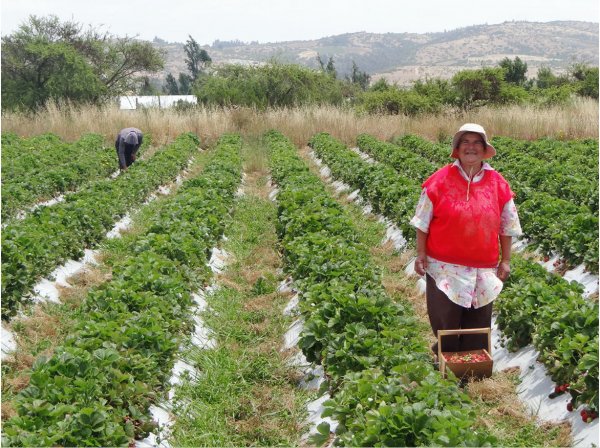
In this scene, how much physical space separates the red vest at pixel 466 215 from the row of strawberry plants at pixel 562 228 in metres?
2.41

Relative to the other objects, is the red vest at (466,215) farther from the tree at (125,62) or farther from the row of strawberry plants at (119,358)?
the tree at (125,62)

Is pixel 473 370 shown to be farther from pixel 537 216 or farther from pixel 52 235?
pixel 52 235

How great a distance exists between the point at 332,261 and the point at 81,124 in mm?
20152

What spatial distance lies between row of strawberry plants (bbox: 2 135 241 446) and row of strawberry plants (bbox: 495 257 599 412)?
2.87m

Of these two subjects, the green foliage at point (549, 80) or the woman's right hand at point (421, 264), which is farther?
the green foliage at point (549, 80)

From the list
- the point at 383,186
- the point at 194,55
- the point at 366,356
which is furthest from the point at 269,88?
the point at 194,55

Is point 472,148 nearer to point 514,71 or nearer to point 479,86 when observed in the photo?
point 479,86

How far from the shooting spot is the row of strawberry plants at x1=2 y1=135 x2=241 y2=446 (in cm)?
361

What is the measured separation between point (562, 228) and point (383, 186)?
384 centimetres

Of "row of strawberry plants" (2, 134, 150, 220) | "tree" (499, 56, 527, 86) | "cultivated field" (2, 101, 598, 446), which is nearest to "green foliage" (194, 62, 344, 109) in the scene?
"row of strawberry plants" (2, 134, 150, 220)

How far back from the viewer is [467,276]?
4.83 meters

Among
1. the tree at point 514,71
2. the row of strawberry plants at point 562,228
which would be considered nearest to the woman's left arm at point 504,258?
the row of strawberry plants at point 562,228

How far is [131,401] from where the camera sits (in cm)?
429

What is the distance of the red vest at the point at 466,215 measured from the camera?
4.71m
